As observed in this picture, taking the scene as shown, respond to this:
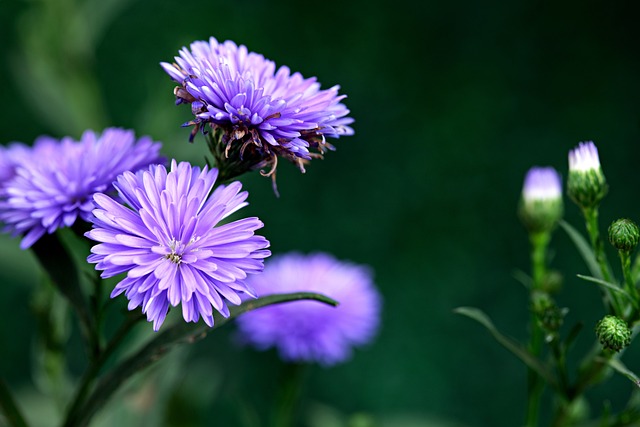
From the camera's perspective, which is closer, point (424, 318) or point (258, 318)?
point (258, 318)

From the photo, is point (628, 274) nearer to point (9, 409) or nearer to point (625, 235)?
point (625, 235)

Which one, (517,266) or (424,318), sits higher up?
(517,266)

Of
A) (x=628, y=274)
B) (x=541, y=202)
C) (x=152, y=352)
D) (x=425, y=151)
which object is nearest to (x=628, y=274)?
(x=628, y=274)

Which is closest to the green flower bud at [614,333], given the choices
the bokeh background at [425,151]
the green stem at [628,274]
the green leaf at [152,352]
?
the green stem at [628,274]

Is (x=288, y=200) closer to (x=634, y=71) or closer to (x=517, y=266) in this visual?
(x=517, y=266)

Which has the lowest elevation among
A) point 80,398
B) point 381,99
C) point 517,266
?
point 80,398

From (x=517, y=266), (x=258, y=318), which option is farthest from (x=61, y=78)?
(x=517, y=266)

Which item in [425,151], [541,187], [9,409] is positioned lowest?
[9,409]
